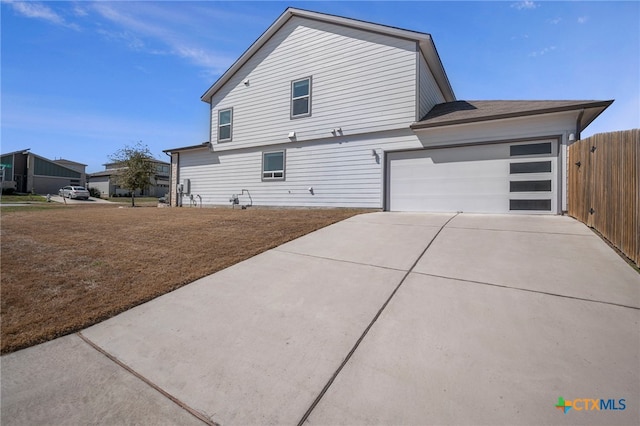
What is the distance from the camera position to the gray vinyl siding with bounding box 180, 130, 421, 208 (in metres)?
9.84

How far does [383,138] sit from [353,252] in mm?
6067

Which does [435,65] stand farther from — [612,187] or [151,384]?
[151,384]

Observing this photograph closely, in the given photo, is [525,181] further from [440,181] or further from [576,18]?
[576,18]

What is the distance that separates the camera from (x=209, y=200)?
47.0 feet

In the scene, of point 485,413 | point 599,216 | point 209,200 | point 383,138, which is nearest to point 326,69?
point 383,138

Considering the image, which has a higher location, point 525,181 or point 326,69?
point 326,69

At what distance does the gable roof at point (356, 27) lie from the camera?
9281mm

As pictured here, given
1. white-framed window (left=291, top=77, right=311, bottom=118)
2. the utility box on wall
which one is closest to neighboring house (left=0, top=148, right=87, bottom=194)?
the utility box on wall

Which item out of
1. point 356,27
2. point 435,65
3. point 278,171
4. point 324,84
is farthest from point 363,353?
point 435,65

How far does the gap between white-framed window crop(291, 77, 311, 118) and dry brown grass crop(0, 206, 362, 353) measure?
5.48 metres

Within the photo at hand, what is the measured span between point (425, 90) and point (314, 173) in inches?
198

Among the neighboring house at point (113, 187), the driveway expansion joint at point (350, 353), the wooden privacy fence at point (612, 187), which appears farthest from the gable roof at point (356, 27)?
the neighboring house at point (113, 187)

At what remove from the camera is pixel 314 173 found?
1103cm

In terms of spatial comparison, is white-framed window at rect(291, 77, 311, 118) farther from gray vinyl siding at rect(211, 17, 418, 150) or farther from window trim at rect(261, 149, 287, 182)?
window trim at rect(261, 149, 287, 182)
